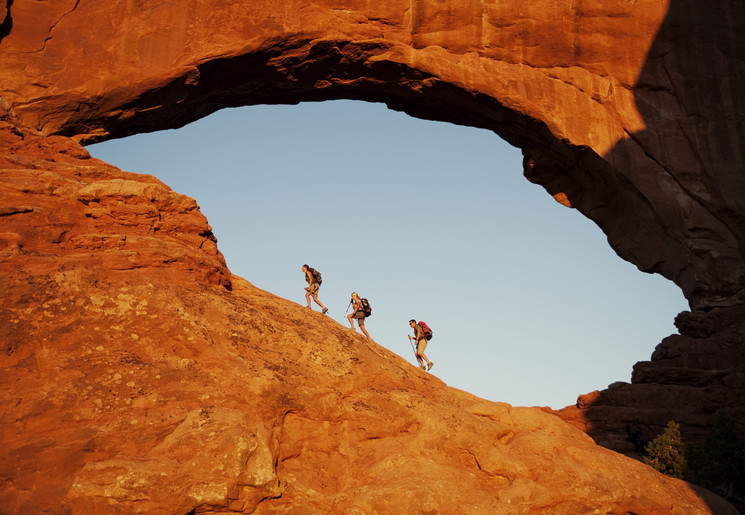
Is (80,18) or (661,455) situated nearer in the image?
(661,455)

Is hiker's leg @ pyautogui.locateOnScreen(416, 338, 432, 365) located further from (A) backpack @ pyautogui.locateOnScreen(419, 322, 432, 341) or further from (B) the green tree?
(B) the green tree

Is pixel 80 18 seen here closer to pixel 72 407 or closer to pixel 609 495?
pixel 72 407

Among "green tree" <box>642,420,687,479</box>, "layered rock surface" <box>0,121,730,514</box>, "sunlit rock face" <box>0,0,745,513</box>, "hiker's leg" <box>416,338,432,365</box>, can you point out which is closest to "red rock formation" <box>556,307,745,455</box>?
"sunlit rock face" <box>0,0,745,513</box>

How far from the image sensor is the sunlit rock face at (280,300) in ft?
29.0

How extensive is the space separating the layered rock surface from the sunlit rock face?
0.04 m

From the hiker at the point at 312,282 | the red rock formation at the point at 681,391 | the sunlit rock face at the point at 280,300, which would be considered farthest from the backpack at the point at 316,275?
the red rock formation at the point at 681,391

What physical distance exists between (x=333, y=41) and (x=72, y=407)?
1792 cm

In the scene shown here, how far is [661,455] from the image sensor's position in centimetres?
1884

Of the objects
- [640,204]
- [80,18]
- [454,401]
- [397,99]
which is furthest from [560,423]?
[80,18]

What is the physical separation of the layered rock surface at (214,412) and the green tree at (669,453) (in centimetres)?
A: 800

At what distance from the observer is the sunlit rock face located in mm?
8852

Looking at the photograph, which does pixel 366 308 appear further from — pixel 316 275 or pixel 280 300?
pixel 280 300

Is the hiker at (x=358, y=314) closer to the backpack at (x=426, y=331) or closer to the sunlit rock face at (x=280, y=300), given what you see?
the backpack at (x=426, y=331)

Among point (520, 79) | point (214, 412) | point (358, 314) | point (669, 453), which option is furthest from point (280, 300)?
point (520, 79)
